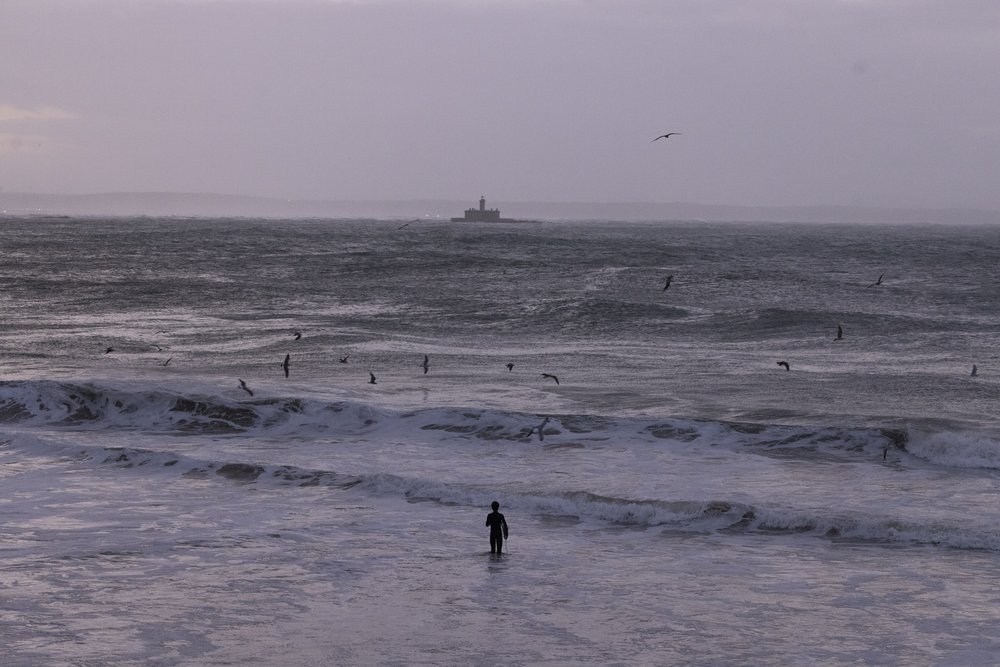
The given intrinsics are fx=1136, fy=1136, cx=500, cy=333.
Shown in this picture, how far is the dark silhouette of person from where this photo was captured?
15.5 metres

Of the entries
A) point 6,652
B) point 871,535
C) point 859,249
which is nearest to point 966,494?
point 871,535

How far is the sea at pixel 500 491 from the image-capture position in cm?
1248

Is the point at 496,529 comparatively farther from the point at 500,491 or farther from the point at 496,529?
the point at 500,491

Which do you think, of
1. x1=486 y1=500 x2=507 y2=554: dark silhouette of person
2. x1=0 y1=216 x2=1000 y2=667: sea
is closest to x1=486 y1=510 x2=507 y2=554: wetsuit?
x1=486 y1=500 x2=507 y2=554: dark silhouette of person

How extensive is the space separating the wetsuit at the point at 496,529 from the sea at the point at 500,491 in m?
0.37

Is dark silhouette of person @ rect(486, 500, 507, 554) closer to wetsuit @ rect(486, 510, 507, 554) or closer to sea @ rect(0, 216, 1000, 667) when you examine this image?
wetsuit @ rect(486, 510, 507, 554)

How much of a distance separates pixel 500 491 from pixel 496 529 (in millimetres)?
3821

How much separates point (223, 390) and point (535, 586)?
15347 mm

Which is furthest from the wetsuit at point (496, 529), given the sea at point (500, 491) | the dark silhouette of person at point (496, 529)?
the sea at point (500, 491)

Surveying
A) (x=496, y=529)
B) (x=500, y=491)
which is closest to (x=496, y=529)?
(x=496, y=529)

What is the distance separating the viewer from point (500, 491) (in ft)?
63.6

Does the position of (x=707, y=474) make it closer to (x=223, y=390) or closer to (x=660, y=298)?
(x=223, y=390)

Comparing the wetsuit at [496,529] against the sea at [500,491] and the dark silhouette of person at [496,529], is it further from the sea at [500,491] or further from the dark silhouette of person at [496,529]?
the sea at [500,491]

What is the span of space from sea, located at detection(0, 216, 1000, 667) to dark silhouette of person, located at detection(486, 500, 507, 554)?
371 mm
